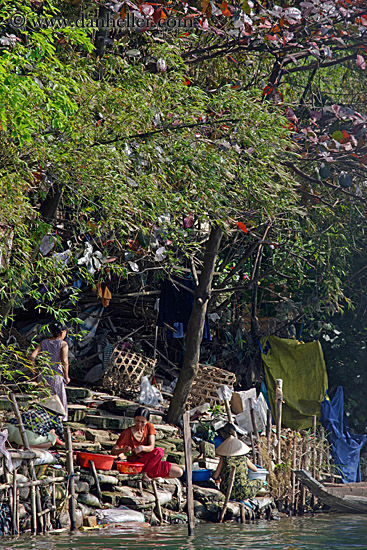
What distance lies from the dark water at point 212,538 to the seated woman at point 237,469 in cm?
47

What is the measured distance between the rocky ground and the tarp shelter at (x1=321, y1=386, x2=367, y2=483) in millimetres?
3476

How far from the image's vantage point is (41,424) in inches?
376

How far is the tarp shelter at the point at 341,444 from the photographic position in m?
14.7

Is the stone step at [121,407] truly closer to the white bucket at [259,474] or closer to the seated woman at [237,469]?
the white bucket at [259,474]

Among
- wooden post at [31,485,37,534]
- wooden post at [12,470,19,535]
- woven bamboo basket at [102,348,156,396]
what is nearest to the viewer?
wooden post at [12,470,19,535]

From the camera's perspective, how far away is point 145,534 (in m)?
8.76

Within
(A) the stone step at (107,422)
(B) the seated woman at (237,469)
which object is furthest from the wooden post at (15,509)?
(A) the stone step at (107,422)

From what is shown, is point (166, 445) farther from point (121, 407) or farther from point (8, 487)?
point (8, 487)

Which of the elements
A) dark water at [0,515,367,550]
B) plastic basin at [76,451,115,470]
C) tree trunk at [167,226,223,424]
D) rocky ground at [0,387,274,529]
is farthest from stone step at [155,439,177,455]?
dark water at [0,515,367,550]

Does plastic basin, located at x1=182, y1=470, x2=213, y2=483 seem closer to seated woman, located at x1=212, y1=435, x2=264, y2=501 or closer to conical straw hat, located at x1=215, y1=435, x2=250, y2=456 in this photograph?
seated woman, located at x1=212, y1=435, x2=264, y2=501

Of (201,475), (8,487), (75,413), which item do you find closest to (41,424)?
(8,487)

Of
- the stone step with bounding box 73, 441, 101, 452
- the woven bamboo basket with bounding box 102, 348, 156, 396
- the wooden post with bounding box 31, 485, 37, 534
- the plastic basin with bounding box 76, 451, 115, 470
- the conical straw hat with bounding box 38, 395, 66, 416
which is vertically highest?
the woven bamboo basket with bounding box 102, 348, 156, 396

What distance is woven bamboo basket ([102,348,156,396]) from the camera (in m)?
13.0

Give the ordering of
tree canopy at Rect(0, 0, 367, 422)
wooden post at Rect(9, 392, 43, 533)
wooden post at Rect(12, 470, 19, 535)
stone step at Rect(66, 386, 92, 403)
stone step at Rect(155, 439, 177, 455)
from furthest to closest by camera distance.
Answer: stone step at Rect(66, 386, 92, 403) < stone step at Rect(155, 439, 177, 455) < wooden post at Rect(9, 392, 43, 533) < wooden post at Rect(12, 470, 19, 535) < tree canopy at Rect(0, 0, 367, 422)
